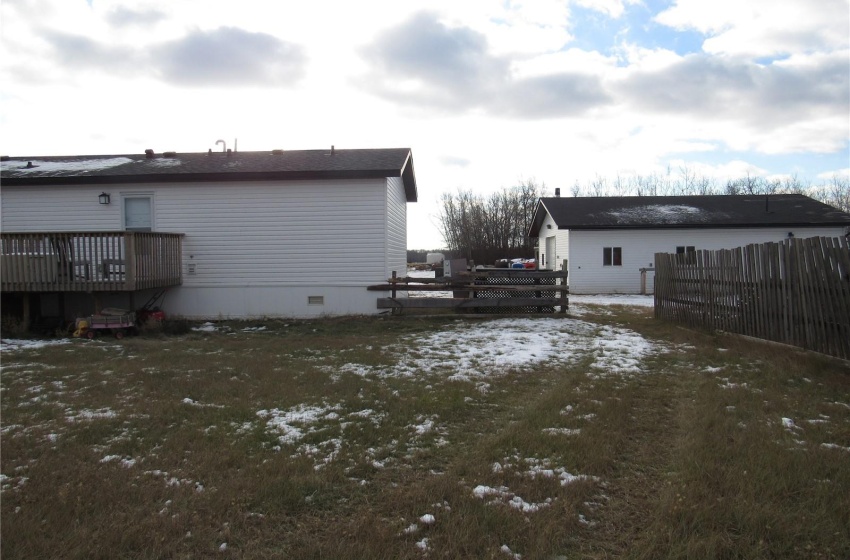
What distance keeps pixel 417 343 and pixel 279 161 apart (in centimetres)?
741

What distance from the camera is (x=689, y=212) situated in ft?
78.3

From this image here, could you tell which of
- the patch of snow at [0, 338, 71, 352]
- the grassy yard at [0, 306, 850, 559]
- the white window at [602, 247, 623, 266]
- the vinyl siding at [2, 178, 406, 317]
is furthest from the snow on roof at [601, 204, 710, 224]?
the patch of snow at [0, 338, 71, 352]

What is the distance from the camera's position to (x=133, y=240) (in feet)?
38.6

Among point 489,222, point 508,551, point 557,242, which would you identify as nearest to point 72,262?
point 508,551

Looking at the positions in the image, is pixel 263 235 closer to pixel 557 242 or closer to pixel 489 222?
pixel 557 242

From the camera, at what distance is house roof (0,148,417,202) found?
13.8 meters

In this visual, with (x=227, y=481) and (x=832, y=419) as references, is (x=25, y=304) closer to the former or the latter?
(x=227, y=481)

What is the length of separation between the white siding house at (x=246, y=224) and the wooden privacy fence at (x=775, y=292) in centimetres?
697

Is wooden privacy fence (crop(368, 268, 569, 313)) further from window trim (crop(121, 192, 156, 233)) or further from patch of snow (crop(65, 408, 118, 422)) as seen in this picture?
patch of snow (crop(65, 408, 118, 422))

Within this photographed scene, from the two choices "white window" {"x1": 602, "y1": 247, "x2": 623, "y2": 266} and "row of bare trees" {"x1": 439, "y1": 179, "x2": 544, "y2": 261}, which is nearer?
"white window" {"x1": 602, "y1": 247, "x2": 623, "y2": 266}

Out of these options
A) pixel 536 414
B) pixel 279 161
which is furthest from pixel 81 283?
pixel 536 414

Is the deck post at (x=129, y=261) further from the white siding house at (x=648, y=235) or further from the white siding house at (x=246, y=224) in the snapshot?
the white siding house at (x=648, y=235)

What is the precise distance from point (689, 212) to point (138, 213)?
20.6 meters

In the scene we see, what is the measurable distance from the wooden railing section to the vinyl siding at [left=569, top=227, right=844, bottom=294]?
16232 mm
